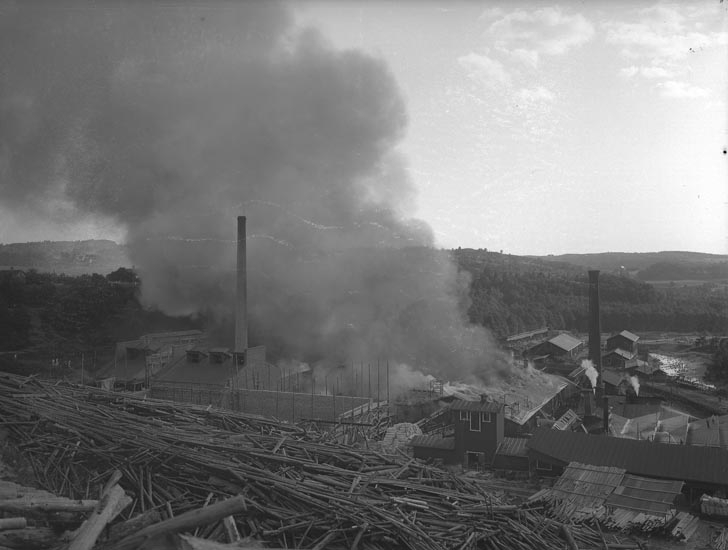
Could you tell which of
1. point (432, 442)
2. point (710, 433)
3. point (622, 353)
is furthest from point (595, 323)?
point (432, 442)

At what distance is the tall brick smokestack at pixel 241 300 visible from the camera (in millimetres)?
23766

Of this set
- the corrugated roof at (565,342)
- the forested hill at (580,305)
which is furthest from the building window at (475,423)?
the forested hill at (580,305)

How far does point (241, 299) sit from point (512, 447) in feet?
44.7

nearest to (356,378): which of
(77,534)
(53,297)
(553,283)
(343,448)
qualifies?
(53,297)

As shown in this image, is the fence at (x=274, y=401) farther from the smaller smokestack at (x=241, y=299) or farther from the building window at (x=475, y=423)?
the building window at (x=475, y=423)

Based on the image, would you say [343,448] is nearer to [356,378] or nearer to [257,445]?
[257,445]

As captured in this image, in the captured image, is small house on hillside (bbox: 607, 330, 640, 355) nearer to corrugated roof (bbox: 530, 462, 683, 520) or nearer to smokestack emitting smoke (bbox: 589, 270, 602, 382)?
smokestack emitting smoke (bbox: 589, 270, 602, 382)

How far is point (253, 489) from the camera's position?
157 inches

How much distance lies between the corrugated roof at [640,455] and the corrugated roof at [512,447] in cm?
51

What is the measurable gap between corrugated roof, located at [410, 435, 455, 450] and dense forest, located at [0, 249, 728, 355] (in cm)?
1838

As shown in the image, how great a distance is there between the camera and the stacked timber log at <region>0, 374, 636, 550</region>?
3582 millimetres

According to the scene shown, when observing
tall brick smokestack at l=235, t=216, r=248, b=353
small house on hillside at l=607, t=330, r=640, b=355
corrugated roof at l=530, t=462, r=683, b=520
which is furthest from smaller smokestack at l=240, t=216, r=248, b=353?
small house on hillside at l=607, t=330, r=640, b=355

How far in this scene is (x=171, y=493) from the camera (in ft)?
13.5

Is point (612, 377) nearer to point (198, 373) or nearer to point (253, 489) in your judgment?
point (198, 373)
